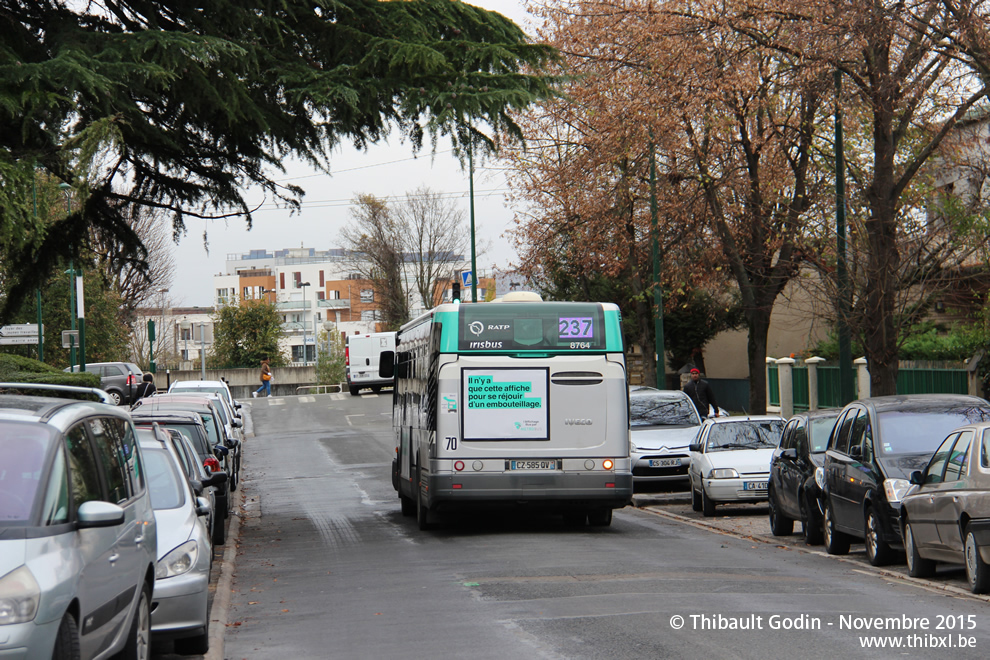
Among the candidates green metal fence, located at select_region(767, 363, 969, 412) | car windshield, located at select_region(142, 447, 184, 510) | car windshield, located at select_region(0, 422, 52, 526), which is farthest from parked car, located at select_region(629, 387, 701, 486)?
car windshield, located at select_region(0, 422, 52, 526)

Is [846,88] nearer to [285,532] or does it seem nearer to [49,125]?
[285,532]

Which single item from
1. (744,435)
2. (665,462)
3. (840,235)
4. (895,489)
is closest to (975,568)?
(895,489)

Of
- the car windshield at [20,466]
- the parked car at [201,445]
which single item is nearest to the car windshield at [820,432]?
the parked car at [201,445]

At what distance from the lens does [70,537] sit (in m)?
5.41

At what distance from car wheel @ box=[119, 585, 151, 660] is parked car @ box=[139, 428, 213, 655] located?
0.81m

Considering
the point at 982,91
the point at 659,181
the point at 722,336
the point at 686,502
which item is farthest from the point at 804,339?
the point at 982,91

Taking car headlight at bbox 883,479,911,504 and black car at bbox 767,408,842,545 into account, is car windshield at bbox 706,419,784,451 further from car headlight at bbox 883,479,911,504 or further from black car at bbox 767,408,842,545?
car headlight at bbox 883,479,911,504

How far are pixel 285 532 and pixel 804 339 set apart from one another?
34611mm

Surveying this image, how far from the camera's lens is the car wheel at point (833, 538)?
13383 mm

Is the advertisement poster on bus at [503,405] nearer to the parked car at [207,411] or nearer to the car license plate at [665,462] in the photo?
the parked car at [207,411]

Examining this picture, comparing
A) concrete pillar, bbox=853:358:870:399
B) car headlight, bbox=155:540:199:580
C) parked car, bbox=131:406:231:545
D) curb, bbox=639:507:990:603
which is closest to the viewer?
car headlight, bbox=155:540:199:580

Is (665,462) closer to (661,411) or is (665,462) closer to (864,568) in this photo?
(661,411)

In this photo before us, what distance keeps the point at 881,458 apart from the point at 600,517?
4953 millimetres

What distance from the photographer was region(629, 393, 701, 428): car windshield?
23391 millimetres
